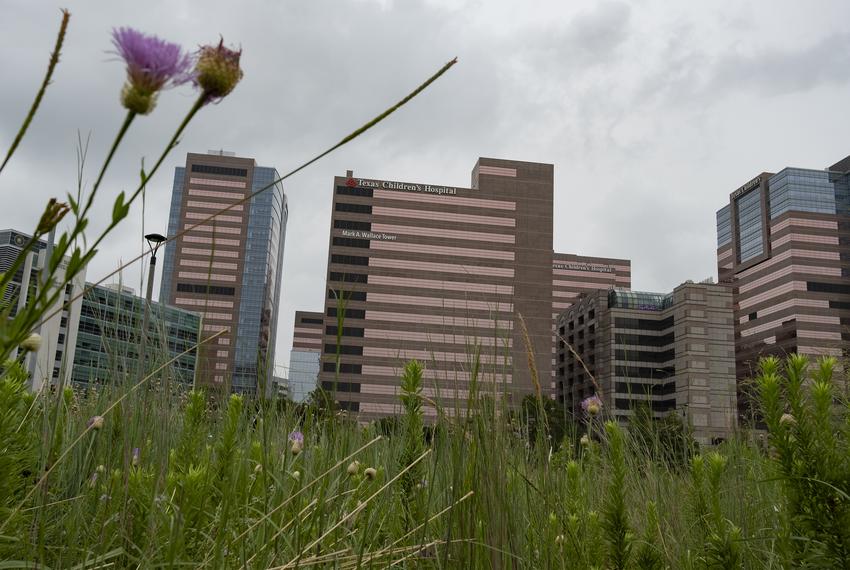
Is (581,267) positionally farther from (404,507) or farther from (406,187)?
(404,507)

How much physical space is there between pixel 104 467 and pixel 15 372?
1.55 ft

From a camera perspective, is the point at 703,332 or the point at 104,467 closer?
the point at 104,467

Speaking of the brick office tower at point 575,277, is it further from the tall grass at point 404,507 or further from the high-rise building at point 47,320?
the tall grass at point 404,507

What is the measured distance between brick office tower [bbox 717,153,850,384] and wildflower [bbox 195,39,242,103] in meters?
91.2

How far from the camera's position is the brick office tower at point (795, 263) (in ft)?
277

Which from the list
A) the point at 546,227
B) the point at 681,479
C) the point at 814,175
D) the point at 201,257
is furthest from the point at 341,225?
the point at 681,479

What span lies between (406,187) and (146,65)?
272 feet

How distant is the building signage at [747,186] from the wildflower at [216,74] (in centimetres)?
11067

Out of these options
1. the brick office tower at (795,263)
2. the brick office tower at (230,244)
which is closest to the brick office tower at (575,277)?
the brick office tower at (795,263)

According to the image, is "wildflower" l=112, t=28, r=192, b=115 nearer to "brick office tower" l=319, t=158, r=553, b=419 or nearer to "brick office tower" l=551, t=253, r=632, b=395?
"brick office tower" l=319, t=158, r=553, b=419

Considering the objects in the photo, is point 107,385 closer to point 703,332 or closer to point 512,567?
point 512,567

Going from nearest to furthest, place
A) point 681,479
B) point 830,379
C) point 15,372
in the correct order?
point 830,379, point 15,372, point 681,479

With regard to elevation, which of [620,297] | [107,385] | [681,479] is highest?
[620,297]

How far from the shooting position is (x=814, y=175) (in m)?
88.8
